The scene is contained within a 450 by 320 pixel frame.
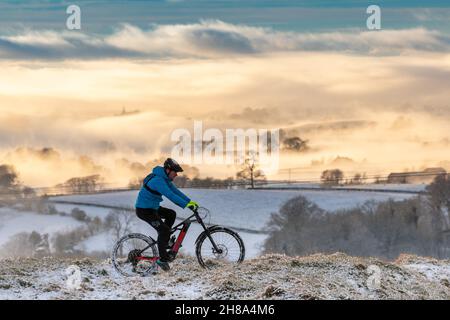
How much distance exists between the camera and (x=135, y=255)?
21.6 m

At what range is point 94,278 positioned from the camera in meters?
21.0

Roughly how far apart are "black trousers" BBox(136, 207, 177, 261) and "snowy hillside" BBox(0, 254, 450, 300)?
0.69 metres

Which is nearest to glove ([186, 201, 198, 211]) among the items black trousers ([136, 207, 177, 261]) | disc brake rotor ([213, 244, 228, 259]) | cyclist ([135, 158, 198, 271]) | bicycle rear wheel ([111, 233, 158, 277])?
cyclist ([135, 158, 198, 271])

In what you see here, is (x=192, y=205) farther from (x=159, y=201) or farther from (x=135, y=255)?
(x=135, y=255)

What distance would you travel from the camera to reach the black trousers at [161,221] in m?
20.9

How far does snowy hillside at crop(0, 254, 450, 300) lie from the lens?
18.3 meters

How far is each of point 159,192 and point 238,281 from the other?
11.3ft

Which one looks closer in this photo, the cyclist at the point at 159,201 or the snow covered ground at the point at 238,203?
the cyclist at the point at 159,201

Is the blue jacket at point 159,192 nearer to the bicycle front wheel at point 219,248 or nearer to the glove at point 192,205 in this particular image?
the glove at point 192,205

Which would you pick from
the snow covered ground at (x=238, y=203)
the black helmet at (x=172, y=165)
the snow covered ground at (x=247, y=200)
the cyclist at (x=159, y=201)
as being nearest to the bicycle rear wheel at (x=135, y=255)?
the cyclist at (x=159, y=201)

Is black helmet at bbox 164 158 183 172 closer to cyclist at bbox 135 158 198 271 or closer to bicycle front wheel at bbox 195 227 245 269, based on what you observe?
cyclist at bbox 135 158 198 271
